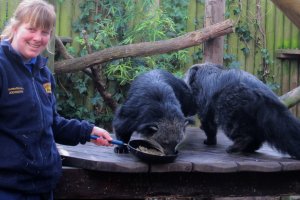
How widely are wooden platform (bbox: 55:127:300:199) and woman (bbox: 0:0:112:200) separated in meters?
0.61

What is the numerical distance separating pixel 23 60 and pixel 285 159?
2091mm

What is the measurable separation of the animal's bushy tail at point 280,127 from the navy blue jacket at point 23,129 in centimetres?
179

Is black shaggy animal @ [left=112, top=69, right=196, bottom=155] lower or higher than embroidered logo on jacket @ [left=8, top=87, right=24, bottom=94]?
lower

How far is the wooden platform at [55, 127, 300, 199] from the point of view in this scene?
11.3ft

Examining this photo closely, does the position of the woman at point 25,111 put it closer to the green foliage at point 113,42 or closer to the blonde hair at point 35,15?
the blonde hair at point 35,15

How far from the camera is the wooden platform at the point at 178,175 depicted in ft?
11.3

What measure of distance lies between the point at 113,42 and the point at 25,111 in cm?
479

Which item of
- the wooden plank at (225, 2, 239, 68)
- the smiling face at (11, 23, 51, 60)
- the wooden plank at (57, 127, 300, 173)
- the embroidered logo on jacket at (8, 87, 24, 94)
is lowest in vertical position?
the wooden plank at (57, 127, 300, 173)

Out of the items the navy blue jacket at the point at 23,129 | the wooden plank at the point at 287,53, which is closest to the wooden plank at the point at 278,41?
the wooden plank at the point at 287,53

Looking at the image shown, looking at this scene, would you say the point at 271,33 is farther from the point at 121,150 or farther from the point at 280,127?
the point at 121,150

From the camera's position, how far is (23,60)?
277 centimetres

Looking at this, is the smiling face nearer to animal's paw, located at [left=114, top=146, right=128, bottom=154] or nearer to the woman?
the woman

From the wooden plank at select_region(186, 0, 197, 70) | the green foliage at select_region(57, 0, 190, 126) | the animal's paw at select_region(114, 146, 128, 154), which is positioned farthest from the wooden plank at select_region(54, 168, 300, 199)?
the wooden plank at select_region(186, 0, 197, 70)

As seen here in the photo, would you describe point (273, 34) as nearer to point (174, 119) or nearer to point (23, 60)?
point (174, 119)
